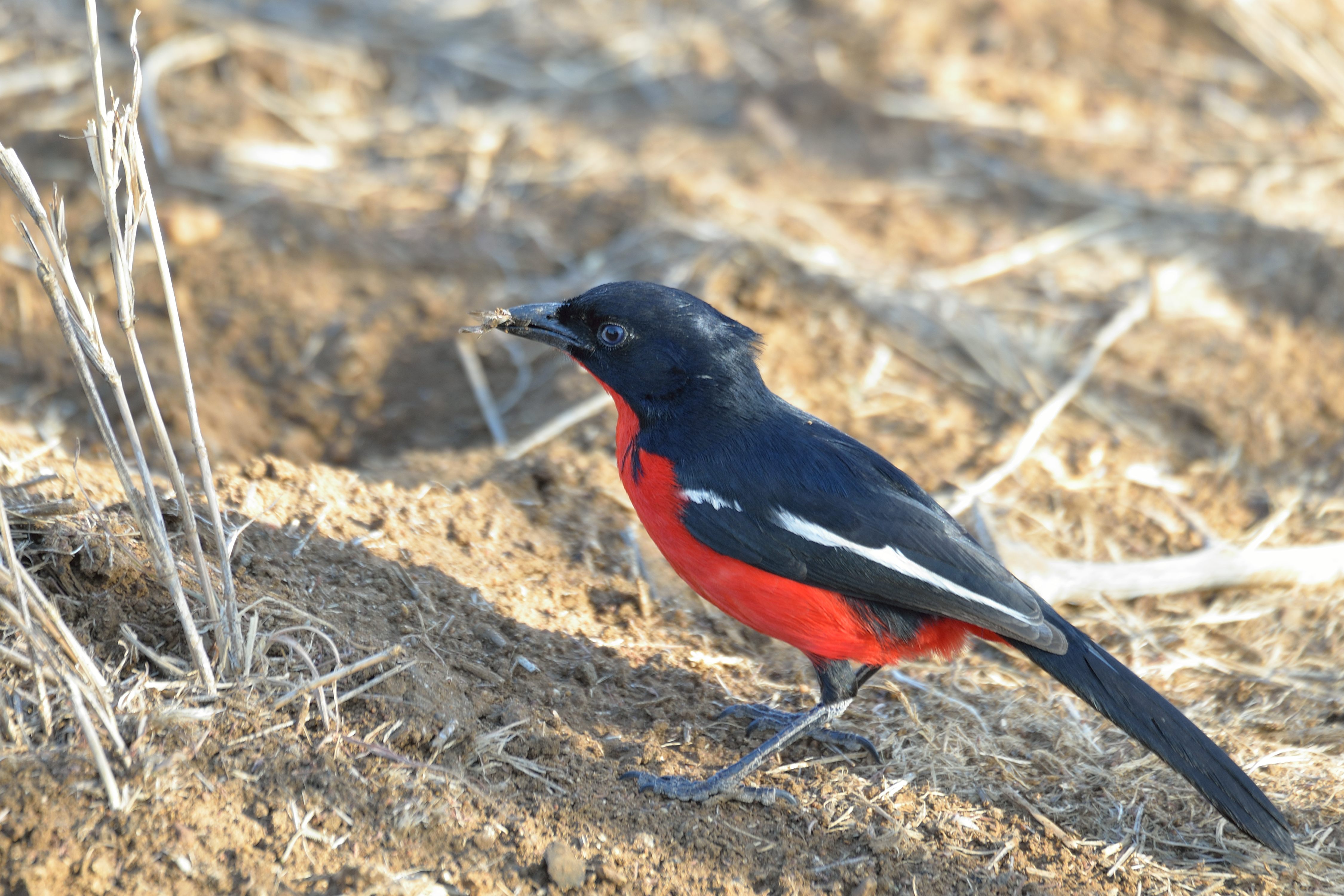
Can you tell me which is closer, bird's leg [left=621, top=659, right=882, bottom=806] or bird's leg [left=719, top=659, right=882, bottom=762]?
bird's leg [left=621, top=659, right=882, bottom=806]

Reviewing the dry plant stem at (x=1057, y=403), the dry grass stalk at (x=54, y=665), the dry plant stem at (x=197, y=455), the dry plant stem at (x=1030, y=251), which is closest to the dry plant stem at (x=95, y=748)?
the dry grass stalk at (x=54, y=665)

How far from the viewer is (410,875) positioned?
2.56 meters

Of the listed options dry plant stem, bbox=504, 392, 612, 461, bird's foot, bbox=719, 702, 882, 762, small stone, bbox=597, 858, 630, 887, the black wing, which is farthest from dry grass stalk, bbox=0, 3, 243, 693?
dry plant stem, bbox=504, 392, 612, 461

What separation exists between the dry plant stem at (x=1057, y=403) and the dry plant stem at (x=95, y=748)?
3389 mm

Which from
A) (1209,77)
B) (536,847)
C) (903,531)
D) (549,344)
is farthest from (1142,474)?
(1209,77)

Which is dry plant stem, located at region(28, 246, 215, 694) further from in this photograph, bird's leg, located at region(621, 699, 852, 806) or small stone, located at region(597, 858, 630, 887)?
bird's leg, located at region(621, 699, 852, 806)

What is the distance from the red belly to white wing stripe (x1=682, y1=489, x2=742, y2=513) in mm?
24

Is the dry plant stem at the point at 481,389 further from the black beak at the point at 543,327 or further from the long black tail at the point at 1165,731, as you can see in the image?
the long black tail at the point at 1165,731

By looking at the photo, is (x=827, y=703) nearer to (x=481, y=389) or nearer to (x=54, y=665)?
(x=54, y=665)

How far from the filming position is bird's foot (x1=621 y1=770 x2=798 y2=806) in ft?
10.3

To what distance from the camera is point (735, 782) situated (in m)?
3.23

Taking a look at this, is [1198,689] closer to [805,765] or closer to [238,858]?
[805,765]

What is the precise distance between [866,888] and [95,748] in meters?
1.82

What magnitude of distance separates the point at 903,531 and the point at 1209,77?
7187 mm
